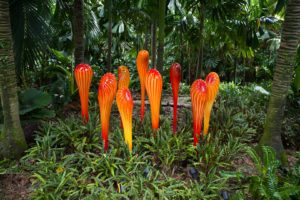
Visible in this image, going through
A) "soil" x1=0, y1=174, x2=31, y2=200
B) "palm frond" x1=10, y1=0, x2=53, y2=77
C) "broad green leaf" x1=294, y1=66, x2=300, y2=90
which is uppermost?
"palm frond" x1=10, y1=0, x2=53, y2=77

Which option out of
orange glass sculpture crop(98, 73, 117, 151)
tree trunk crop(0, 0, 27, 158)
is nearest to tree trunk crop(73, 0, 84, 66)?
tree trunk crop(0, 0, 27, 158)

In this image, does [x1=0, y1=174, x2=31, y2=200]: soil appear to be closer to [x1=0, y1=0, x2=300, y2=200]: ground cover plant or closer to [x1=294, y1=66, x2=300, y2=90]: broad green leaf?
[x1=0, y1=0, x2=300, y2=200]: ground cover plant

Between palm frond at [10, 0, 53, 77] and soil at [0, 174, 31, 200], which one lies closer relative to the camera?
soil at [0, 174, 31, 200]

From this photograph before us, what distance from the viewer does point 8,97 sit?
3627 mm

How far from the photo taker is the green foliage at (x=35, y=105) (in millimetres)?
4281

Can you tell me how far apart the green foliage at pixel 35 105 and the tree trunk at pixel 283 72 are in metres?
2.93

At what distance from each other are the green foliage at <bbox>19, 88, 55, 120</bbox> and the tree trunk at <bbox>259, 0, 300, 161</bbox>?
2.93 metres

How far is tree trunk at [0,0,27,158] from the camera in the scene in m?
3.49

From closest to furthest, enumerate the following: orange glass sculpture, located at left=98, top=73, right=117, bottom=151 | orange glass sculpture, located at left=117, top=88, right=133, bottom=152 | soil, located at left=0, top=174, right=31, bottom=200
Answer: soil, located at left=0, top=174, right=31, bottom=200 < orange glass sculpture, located at left=117, top=88, right=133, bottom=152 < orange glass sculpture, located at left=98, top=73, right=117, bottom=151

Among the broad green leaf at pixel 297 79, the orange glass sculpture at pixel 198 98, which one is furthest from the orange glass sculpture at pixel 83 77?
the broad green leaf at pixel 297 79

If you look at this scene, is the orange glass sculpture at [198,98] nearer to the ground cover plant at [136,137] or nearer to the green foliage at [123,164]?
the ground cover plant at [136,137]

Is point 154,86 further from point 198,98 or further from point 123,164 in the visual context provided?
point 123,164

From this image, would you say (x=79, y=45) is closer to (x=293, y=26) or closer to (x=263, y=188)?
(x=293, y=26)

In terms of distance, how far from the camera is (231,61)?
538 inches
